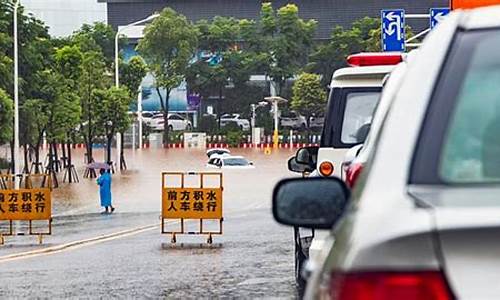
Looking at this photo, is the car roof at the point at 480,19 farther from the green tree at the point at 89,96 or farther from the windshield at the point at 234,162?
the windshield at the point at 234,162

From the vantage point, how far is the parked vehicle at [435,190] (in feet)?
7.77

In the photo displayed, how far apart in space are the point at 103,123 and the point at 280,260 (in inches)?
1425

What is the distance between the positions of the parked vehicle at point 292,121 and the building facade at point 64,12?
2269cm

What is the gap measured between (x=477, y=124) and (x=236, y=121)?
2790 inches

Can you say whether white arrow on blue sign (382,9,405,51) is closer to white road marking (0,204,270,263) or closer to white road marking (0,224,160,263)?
white road marking (0,204,270,263)

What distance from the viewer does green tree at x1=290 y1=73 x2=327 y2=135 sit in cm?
6662

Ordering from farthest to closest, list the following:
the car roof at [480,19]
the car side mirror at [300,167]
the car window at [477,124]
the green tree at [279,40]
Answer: the green tree at [279,40]
the car side mirror at [300,167]
the car roof at [480,19]
the car window at [477,124]

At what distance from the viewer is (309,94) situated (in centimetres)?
6719

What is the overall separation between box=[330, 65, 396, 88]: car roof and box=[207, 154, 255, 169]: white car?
136 ft

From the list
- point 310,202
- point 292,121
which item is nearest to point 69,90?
point 292,121

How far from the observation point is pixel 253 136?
70.9 meters

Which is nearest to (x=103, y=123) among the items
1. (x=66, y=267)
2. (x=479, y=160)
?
(x=66, y=267)

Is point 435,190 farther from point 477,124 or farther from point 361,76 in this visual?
point 361,76

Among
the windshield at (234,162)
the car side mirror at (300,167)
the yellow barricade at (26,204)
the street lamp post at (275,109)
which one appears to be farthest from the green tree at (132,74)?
the car side mirror at (300,167)
